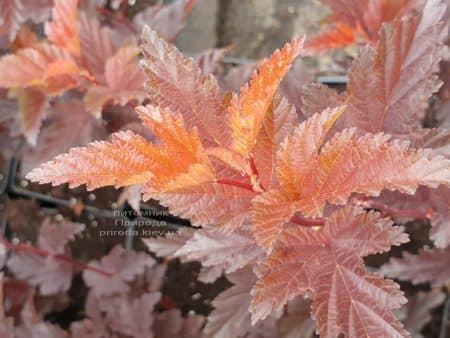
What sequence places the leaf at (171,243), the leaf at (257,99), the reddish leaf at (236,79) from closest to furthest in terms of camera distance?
the leaf at (257,99)
the leaf at (171,243)
the reddish leaf at (236,79)

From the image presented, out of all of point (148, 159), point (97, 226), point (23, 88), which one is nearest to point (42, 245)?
point (97, 226)

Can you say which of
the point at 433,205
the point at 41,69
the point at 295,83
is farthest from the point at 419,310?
the point at 41,69

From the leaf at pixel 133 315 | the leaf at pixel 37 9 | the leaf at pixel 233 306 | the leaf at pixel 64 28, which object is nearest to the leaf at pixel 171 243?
the leaf at pixel 233 306

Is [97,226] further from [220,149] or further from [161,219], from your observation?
[220,149]

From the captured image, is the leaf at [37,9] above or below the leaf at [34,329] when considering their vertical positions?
above

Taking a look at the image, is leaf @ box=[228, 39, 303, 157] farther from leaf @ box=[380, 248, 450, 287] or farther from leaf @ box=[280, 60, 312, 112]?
leaf @ box=[380, 248, 450, 287]

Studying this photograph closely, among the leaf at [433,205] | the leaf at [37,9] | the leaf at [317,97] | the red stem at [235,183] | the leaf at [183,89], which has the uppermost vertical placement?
the leaf at [37,9]

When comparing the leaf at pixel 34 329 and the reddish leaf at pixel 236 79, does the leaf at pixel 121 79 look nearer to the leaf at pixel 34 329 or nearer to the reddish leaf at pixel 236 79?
the reddish leaf at pixel 236 79
